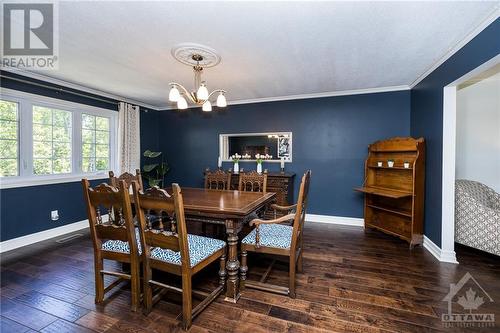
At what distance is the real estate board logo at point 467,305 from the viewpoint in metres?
1.66

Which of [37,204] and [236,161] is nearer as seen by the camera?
[37,204]

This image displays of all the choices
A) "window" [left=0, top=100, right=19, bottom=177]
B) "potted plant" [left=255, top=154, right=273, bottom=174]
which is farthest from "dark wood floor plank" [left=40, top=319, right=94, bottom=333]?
"potted plant" [left=255, top=154, right=273, bottom=174]

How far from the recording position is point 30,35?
216cm

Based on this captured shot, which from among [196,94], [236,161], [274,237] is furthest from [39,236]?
Answer: [274,237]

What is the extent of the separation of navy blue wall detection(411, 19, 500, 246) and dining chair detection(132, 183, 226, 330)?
2.74 m

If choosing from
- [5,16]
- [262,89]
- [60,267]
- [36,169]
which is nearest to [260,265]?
[60,267]

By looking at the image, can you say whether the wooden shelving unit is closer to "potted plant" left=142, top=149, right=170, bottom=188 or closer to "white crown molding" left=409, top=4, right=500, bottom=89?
"white crown molding" left=409, top=4, right=500, bottom=89

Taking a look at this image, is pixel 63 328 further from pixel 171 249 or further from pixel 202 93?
pixel 202 93

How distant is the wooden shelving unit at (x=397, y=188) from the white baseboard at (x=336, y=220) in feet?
0.68

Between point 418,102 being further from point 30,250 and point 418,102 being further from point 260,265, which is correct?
point 30,250

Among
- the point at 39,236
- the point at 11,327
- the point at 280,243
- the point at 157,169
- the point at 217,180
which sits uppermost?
the point at 157,169

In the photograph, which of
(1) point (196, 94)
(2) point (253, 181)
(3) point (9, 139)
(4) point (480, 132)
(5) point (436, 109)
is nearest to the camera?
(1) point (196, 94)

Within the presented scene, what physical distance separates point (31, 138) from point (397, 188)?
5267mm

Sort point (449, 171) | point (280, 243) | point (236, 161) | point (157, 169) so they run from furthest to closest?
point (157, 169), point (236, 161), point (449, 171), point (280, 243)
